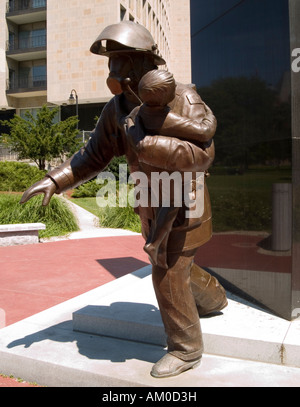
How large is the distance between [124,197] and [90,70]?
1760 centimetres

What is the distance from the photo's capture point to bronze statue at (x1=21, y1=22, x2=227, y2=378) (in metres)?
2.44

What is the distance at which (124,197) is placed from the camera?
13555 mm

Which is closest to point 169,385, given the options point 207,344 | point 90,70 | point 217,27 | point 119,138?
point 207,344

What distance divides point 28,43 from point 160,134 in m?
35.1

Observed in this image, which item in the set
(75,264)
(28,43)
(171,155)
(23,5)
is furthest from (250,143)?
(23,5)

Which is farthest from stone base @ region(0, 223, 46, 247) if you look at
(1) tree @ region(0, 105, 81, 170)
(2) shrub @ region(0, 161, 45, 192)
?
(1) tree @ region(0, 105, 81, 170)

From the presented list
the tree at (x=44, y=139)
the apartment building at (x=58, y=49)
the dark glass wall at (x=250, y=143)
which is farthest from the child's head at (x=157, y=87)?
the apartment building at (x=58, y=49)

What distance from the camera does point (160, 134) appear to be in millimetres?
2475

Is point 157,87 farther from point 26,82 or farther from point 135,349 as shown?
point 26,82

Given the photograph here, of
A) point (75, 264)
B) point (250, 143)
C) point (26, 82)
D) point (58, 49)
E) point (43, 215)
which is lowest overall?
point (75, 264)

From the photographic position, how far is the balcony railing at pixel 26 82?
110 feet

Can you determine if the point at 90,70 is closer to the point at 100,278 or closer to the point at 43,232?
the point at 43,232

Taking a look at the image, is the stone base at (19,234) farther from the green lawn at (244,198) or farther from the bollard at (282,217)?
the bollard at (282,217)
